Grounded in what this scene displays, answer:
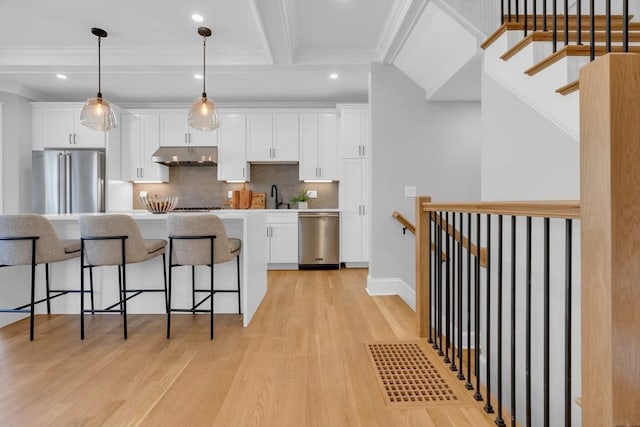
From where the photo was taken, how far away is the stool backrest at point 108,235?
8.21ft

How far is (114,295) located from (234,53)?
2774 millimetres

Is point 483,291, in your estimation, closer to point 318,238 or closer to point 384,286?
point 384,286

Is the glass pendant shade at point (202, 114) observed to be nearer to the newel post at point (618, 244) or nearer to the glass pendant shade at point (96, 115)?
the glass pendant shade at point (96, 115)

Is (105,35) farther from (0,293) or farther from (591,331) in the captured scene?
(591,331)

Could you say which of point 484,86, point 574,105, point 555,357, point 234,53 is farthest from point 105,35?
point 555,357

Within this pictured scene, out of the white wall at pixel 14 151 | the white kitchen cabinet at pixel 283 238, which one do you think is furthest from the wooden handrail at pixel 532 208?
the white wall at pixel 14 151

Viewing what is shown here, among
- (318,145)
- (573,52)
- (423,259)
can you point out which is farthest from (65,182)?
(573,52)

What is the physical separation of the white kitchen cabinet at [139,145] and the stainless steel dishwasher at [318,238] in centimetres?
252

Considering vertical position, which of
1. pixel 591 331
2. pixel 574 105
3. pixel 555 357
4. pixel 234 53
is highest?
pixel 234 53

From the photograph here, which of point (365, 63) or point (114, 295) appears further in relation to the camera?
point (365, 63)

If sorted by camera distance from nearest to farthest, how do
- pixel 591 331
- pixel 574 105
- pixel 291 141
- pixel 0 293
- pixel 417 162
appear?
pixel 591 331 < pixel 574 105 < pixel 0 293 < pixel 417 162 < pixel 291 141

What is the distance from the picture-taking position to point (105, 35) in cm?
346

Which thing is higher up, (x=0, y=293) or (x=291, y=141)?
(x=291, y=141)

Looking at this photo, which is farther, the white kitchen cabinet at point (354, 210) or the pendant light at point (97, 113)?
the white kitchen cabinet at point (354, 210)
